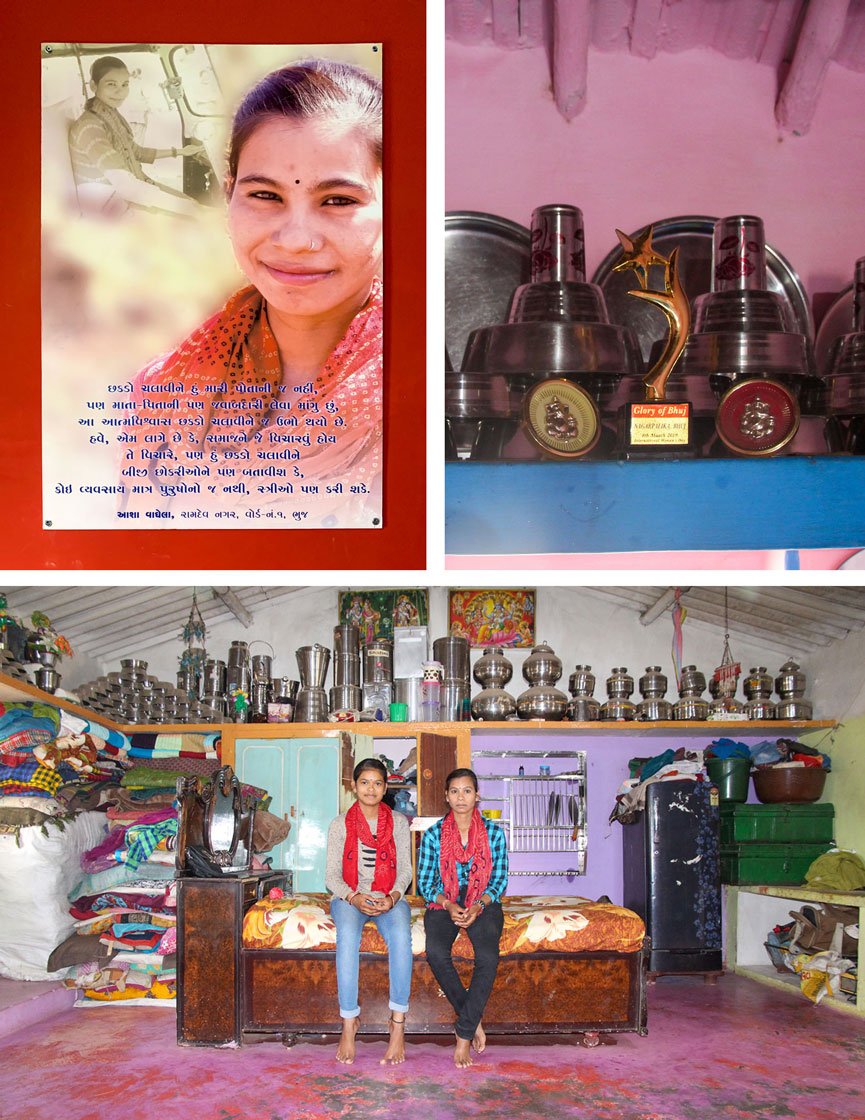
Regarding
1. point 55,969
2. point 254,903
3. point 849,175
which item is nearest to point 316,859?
point 55,969

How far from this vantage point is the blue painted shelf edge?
2.29 m

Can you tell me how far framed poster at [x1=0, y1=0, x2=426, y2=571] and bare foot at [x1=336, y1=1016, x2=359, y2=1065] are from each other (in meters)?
2.59

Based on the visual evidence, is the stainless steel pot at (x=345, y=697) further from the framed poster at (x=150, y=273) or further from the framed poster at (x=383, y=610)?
the framed poster at (x=150, y=273)

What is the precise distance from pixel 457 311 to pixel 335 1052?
313 centimetres

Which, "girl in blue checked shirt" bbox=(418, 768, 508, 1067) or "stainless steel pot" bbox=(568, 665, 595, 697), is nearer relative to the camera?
"girl in blue checked shirt" bbox=(418, 768, 508, 1067)

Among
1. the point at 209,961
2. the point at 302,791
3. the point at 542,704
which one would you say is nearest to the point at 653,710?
the point at 542,704

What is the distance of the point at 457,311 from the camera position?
2.37 meters

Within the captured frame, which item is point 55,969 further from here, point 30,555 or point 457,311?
point 457,311

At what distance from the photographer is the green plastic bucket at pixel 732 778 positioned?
813 cm

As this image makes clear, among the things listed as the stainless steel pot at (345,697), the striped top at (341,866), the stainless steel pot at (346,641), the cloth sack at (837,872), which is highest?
the stainless steel pot at (346,641)

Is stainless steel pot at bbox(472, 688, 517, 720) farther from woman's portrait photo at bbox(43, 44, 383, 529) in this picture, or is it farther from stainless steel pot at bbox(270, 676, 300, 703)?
woman's portrait photo at bbox(43, 44, 383, 529)

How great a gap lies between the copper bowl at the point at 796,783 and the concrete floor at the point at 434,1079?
2810 mm

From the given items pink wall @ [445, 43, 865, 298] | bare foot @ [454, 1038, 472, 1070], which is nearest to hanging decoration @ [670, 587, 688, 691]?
bare foot @ [454, 1038, 472, 1070]

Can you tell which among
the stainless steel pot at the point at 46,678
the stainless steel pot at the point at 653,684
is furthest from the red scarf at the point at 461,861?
the stainless steel pot at the point at 653,684
